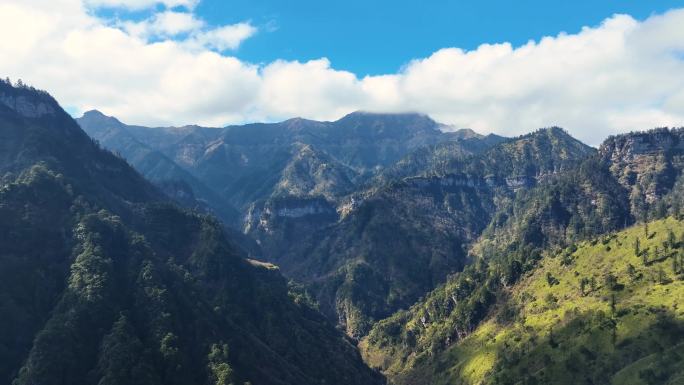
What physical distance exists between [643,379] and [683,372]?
1456 centimetres

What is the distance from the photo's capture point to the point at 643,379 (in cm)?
19462

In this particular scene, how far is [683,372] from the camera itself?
602 ft
